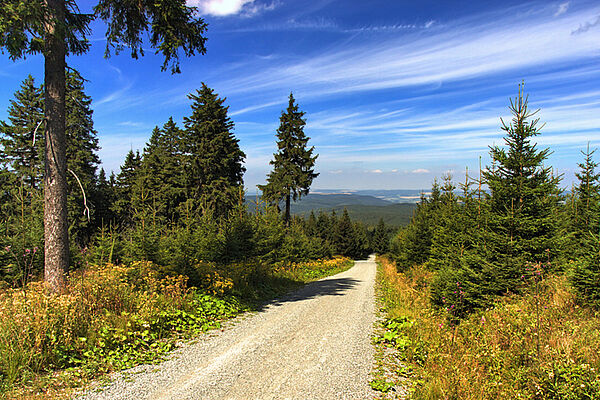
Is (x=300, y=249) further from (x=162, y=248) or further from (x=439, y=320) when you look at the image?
(x=439, y=320)

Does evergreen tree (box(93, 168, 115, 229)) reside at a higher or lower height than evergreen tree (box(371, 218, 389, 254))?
higher

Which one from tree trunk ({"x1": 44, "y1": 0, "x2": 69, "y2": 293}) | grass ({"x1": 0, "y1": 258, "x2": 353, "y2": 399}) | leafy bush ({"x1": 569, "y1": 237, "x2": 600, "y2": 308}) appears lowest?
grass ({"x1": 0, "y1": 258, "x2": 353, "y2": 399})

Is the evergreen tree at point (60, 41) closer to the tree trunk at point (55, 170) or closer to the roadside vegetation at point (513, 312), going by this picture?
the tree trunk at point (55, 170)

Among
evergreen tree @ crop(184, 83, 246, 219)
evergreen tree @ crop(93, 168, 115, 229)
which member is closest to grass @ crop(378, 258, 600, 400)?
evergreen tree @ crop(184, 83, 246, 219)

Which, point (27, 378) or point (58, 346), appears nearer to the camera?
point (27, 378)

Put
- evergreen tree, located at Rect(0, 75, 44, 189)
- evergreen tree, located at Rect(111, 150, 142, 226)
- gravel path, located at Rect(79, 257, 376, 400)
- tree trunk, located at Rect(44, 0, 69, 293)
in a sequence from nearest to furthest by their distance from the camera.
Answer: gravel path, located at Rect(79, 257, 376, 400)
tree trunk, located at Rect(44, 0, 69, 293)
evergreen tree, located at Rect(0, 75, 44, 189)
evergreen tree, located at Rect(111, 150, 142, 226)

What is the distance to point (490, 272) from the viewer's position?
7.69 meters

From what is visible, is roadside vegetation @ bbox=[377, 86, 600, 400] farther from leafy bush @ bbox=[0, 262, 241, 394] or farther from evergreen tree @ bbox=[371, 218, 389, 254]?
evergreen tree @ bbox=[371, 218, 389, 254]

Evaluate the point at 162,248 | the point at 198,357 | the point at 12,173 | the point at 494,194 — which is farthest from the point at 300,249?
the point at 12,173

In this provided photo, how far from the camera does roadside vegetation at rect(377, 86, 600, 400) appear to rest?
394 centimetres

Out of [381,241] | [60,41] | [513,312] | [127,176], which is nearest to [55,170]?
[60,41]

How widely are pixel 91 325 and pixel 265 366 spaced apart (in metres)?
3.47

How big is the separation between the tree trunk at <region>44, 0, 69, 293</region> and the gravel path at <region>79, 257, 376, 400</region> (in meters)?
3.52

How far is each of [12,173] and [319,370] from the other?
29549 mm
